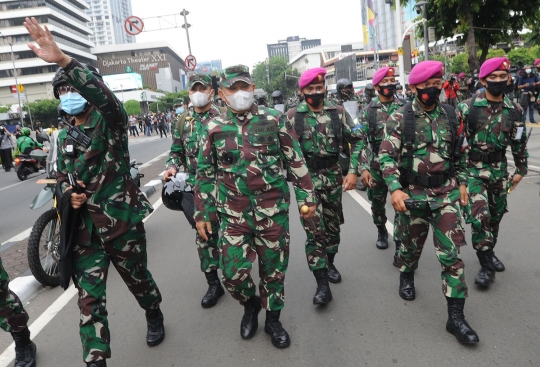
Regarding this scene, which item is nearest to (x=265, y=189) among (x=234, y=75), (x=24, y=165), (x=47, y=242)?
(x=234, y=75)

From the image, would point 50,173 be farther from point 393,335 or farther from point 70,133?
point 393,335

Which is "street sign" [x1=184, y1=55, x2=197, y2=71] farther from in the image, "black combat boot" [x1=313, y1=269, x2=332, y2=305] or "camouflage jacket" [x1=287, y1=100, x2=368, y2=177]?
"black combat boot" [x1=313, y1=269, x2=332, y2=305]

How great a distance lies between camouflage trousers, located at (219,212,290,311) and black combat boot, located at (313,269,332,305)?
662mm

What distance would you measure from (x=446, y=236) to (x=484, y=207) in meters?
0.92

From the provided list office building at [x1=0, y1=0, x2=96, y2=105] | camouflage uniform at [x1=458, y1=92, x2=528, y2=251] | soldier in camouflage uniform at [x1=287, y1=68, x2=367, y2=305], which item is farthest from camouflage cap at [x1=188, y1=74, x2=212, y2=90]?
office building at [x1=0, y1=0, x2=96, y2=105]

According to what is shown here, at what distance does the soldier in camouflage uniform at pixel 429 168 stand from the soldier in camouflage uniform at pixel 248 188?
0.75 meters

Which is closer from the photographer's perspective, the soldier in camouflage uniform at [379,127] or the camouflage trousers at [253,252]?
the camouflage trousers at [253,252]

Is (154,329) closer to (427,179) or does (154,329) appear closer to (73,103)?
(73,103)

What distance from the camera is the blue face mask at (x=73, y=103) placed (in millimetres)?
2922

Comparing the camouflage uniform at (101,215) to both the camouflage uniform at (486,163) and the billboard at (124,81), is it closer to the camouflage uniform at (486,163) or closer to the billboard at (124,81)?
the camouflage uniform at (486,163)

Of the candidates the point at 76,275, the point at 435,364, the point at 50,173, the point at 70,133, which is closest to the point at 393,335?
the point at 435,364

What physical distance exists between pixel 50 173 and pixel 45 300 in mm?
1442

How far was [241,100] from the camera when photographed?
319 cm

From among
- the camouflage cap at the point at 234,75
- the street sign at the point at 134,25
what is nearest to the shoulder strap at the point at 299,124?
the camouflage cap at the point at 234,75
